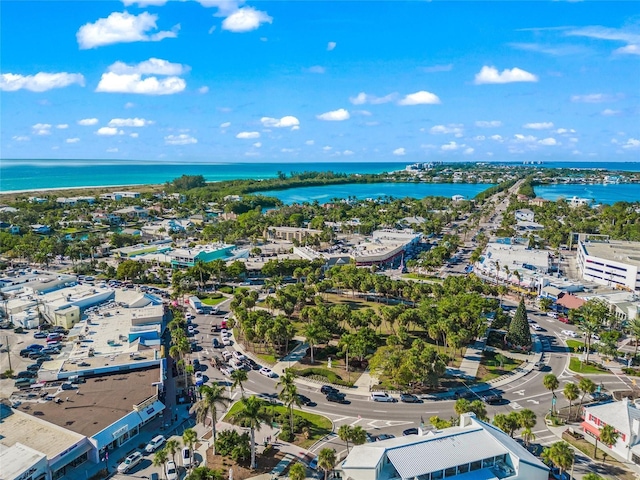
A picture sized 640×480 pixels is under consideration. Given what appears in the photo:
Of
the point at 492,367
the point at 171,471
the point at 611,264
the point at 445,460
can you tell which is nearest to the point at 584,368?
the point at 492,367

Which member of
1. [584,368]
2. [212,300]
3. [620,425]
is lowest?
[584,368]

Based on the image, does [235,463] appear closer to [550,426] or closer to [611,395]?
[550,426]

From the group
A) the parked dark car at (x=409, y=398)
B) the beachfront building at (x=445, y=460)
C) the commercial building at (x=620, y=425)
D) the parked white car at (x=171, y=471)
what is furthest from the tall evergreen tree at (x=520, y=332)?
the parked white car at (x=171, y=471)

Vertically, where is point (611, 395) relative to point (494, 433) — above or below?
below

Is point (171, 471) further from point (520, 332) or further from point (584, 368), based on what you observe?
point (584, 368)

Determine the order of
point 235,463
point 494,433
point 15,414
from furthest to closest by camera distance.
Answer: point 15,414, point 235,463, point 494,433

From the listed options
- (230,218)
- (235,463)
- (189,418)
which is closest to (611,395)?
(235,463)
